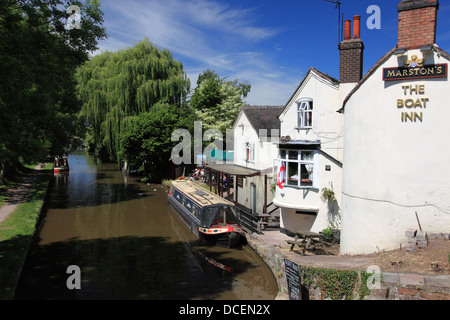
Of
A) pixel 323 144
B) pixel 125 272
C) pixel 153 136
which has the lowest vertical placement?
pixel 125 272

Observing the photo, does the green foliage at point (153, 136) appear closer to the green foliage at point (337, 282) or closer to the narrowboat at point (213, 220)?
the narrowboat at point (213, 220)

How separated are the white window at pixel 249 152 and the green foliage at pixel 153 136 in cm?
1315

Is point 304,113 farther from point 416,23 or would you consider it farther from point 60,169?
point 60,169

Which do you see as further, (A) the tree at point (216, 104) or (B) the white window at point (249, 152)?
(A) the tree at point (216, 104)

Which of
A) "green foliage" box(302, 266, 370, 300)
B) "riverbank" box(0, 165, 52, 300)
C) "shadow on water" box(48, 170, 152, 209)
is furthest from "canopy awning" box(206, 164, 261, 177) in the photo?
"riverbank" box(0, 165, 52, 300)

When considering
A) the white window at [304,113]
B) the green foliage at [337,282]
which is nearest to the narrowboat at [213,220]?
the white window at [304,113]

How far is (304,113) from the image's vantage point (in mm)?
16094

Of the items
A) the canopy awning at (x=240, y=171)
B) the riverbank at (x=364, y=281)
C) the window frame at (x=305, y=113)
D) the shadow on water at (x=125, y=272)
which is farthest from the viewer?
the canopy awning at (x=240, y=171)

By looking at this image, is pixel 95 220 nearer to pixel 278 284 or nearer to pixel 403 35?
pixel 278 284

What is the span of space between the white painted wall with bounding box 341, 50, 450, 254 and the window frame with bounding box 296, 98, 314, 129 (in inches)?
151

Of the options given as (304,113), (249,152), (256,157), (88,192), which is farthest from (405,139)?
(88,192)

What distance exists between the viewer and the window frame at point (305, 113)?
15894 millimetres

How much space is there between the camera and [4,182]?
28.4 m

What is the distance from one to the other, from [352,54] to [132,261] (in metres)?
13.1
